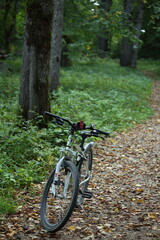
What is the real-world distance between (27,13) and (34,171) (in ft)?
11.8

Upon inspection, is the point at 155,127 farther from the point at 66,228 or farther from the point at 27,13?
the point at 66,228

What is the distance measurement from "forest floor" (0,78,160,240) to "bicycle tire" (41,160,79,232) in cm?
16

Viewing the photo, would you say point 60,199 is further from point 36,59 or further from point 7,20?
point 7,20

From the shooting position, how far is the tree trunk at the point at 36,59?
7.43 metres

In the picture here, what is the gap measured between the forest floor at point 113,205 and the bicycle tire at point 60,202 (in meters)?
0.16

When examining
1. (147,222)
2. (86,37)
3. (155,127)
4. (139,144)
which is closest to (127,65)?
(86,37)

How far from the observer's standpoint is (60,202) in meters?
4.43

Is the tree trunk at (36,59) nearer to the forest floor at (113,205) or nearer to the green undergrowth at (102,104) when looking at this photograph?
the green undergrowth at (102,104)

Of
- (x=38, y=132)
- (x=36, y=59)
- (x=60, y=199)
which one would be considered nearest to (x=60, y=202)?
(x=60, y=199)

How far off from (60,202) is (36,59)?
4.14 meters

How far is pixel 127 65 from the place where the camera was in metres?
30.6

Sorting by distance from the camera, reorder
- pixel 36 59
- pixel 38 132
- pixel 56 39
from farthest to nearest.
A: pixel 56 39 → pixel 36 59 → pixel 38 132

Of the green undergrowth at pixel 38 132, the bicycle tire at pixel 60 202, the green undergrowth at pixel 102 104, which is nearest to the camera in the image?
the bicycle tire at pixel 60 202

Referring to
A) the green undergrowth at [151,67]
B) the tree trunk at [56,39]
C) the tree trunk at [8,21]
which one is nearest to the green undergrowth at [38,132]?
the tree trunk at [56,39]
